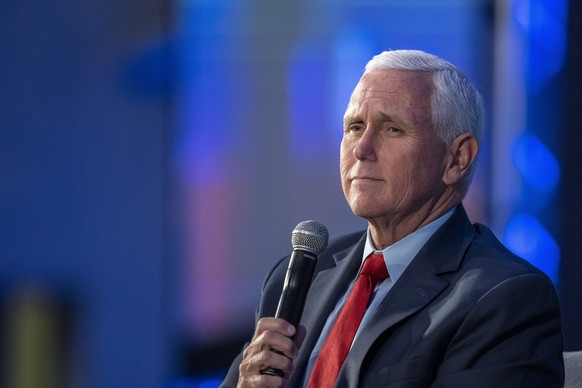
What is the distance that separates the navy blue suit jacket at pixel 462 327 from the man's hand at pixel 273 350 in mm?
221

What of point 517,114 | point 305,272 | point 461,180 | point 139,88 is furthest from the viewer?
point 139,88

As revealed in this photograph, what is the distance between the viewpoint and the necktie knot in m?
2.02

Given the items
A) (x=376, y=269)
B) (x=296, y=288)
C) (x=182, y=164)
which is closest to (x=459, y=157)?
(x=376, y=269)

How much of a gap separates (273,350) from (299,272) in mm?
162

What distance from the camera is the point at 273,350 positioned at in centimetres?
165

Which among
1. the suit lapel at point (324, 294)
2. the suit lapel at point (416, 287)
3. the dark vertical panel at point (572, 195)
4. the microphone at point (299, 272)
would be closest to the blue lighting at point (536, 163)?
the dark vertical panel at point (572, 195)

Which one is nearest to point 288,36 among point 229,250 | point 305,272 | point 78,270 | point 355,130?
point 229,250

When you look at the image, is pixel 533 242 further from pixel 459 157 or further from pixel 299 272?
pixel 299 272

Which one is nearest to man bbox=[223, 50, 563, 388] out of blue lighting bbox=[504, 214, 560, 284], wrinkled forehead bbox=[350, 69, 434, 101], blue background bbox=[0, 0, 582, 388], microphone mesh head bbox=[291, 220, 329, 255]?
wrinkled forehead bbox=[350, 69, 434, 101]

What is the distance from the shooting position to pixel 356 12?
3984 mm

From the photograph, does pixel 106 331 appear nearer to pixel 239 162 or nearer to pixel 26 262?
pixel 26 262

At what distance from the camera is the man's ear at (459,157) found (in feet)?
6.64

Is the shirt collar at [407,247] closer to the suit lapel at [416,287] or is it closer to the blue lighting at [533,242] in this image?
the suit lapel at [416,287]

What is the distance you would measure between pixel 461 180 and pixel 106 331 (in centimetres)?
227
